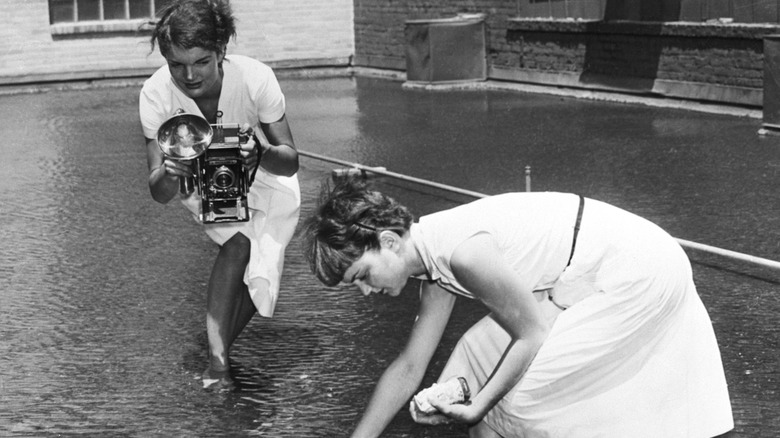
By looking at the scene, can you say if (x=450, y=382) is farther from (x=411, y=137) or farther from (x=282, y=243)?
(x=411, y=137)

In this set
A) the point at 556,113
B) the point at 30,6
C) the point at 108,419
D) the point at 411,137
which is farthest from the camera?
the point at 30,6

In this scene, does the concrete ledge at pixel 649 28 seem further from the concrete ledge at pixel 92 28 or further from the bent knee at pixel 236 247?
the bent knee at pixel 236 247

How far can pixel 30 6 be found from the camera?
72.0ft

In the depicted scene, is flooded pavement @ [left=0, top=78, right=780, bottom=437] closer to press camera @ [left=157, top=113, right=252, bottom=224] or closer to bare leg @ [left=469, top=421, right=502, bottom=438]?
press camera @ [left=157, top=113, right=252, bottom=224]

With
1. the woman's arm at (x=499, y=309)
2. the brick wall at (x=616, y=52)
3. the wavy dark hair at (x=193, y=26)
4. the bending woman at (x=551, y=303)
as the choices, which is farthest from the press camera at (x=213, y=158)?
the brick wall at (x=616, y=52)

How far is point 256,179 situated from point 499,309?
97.1 inches

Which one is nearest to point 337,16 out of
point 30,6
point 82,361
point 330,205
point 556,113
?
point 30,6

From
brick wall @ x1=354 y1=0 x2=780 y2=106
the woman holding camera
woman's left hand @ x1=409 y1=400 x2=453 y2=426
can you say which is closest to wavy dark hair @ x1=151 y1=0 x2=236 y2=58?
the woman holding camera

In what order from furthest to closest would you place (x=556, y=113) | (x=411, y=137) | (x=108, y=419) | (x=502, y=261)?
(x=556, y=113), (x=411, y=137), (x=108, y=419), (x=502, y=261)

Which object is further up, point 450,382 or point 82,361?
point 450,382

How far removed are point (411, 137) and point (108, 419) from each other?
29.5 feet

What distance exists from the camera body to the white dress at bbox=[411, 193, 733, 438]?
178 centimetres

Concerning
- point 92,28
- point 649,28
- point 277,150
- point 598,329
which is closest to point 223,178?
point 277,150

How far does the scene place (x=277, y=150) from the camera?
5.71m
